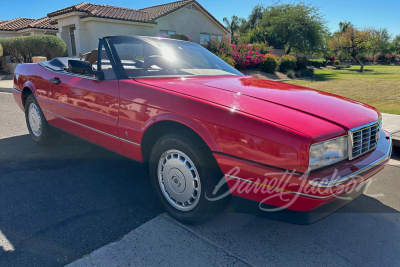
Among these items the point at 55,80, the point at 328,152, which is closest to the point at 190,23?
the point at 55,80

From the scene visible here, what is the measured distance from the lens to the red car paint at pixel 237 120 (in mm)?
1901

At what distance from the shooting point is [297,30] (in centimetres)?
3012

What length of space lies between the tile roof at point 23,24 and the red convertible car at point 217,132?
83.8 ft

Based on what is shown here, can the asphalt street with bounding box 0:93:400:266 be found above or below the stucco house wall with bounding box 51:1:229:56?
below

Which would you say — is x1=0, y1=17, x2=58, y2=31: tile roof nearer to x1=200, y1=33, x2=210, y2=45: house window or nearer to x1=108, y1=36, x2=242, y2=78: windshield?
x1=200, y1=33, x2=210, y2=45: house window

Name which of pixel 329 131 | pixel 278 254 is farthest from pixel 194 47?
pixel 278 254

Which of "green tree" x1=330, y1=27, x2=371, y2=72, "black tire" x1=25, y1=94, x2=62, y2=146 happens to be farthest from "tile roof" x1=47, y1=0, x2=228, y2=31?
"black tire" x1=25, y1=94, x2=62, y2=146

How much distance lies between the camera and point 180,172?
2.44 meters

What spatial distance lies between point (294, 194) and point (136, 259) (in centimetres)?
118

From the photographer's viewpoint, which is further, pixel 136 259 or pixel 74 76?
pixel 74 76

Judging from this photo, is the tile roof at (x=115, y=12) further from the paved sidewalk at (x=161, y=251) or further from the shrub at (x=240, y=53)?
the paved sidewalk at (x=161, y=251)

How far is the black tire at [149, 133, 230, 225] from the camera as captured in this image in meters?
2.23

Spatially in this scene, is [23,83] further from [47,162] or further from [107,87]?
[107,87]

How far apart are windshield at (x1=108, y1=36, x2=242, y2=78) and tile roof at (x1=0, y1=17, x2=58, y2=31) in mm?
25240
